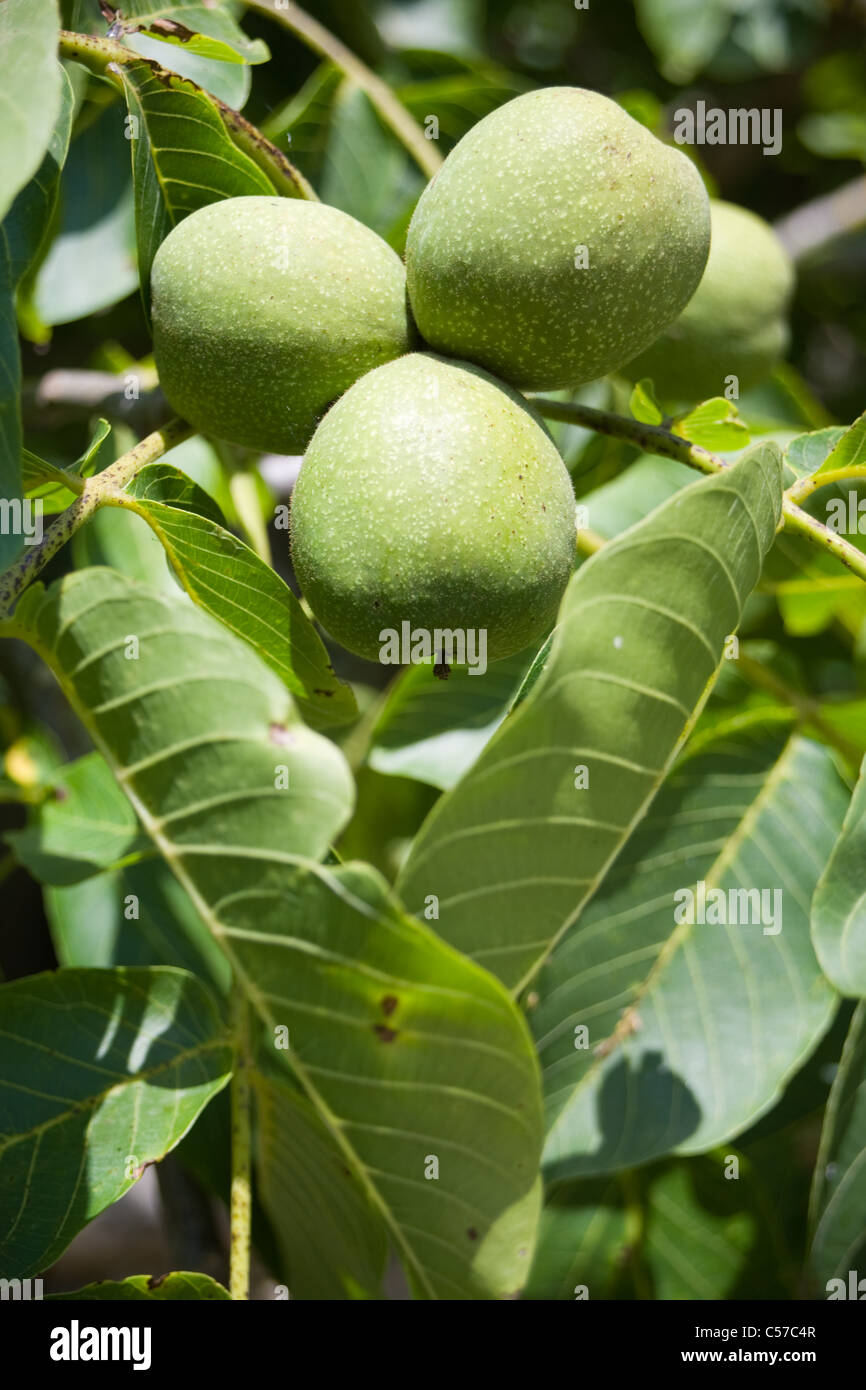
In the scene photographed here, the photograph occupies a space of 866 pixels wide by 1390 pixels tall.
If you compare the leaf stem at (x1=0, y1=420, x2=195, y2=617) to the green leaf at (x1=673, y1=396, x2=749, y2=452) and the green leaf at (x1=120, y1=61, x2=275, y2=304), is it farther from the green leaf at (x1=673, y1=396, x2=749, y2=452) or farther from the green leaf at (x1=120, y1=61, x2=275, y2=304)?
the green leaf at (x1=673, y1=396, x2=749, y2=452)

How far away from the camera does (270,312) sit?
903 millimetres

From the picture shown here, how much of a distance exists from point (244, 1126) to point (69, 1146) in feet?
0.47

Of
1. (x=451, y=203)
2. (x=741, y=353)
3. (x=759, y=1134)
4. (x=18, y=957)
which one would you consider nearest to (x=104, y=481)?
(x=451, y=203)

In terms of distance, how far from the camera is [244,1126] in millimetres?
997

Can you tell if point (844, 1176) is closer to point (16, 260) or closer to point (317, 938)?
point (317, 938)

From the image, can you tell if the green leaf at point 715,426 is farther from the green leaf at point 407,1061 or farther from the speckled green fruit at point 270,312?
the green leaf at point 407,1061

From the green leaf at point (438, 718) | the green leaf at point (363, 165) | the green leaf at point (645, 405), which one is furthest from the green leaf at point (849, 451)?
the green leaf at point (363, 165)

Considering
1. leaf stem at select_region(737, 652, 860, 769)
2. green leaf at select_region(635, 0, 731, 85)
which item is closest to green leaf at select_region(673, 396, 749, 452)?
leaf stem at select_region(737, 652, 860, 769)

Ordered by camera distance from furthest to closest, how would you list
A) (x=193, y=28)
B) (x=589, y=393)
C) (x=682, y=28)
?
(x=682, y=28) < (x=589, y=393) < (x=193, y=28)

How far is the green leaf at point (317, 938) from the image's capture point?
0.78 meters

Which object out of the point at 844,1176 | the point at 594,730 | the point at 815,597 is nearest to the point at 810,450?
the point at 594,730

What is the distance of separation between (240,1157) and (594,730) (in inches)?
19.3

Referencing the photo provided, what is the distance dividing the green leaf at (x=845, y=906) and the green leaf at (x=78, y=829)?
0.74 meters

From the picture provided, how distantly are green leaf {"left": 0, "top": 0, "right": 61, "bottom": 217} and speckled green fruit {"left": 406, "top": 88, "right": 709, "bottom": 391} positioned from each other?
298 millimetres
